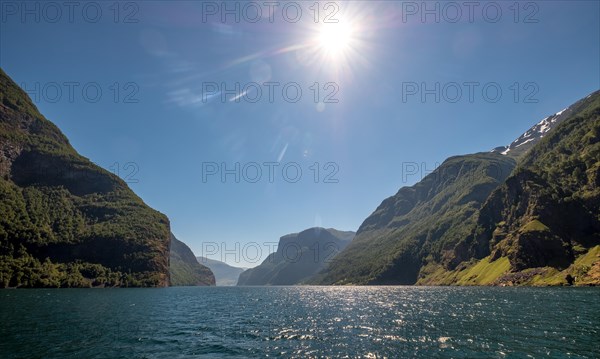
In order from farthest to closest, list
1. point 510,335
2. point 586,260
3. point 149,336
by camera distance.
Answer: point 586,260 → point 149,336 → point 510,335

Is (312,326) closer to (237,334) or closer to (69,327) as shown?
(237,334)

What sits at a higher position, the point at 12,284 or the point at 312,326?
the point at 12,284

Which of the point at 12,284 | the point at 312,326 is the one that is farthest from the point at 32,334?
the point at 12,284

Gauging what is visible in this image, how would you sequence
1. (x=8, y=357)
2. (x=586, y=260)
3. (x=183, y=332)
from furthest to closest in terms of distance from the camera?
(x=586, y=260), (x=183, y=332), (x=8, y=357)

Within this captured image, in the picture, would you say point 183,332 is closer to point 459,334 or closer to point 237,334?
point 237,334

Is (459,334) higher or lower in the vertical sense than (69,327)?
lower

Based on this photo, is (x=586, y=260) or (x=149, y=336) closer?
(x=149, y=336)

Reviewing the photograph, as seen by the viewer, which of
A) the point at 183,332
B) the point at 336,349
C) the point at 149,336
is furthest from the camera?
the point at 183,332

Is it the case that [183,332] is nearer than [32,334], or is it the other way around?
[32,334]

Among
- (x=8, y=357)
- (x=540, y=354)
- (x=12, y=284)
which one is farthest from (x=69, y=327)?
(x=12, y=284)
